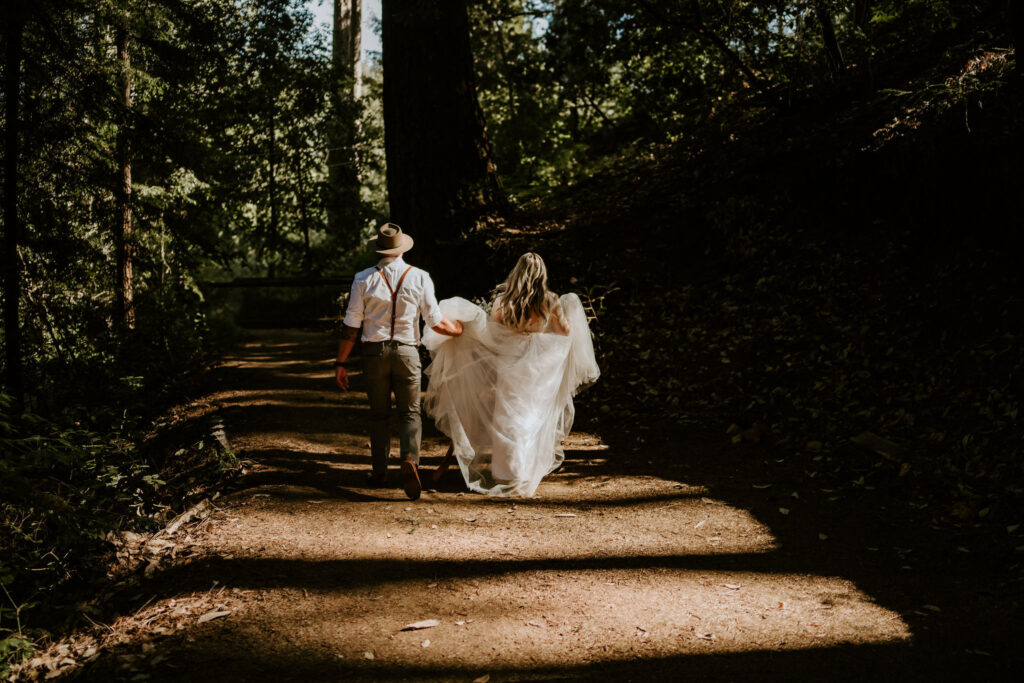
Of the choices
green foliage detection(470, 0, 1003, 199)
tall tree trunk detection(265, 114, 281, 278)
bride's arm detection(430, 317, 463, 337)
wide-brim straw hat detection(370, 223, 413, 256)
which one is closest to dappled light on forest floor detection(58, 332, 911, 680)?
bride's arm detection(430, 317, 463, 337)

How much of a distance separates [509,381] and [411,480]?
4.27ft

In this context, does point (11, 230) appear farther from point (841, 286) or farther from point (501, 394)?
point (841, 286)

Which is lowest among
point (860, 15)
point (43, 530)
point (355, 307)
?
point (43, 530)

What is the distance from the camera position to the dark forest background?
6.91 m

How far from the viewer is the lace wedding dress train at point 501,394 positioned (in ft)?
22.2

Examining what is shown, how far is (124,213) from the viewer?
10477 mm

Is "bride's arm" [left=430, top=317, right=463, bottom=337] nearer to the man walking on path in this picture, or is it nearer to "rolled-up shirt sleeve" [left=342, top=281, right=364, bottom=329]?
the man walking on path

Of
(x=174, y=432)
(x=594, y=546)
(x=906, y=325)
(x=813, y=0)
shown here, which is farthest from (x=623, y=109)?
(x=594, y=546)

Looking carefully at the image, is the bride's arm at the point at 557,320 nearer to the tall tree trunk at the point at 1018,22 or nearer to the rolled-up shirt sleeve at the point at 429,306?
→ the rolled-up shirt sleeve at the point at 429,306

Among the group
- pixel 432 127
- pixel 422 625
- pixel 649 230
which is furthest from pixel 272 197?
pixel 422 625

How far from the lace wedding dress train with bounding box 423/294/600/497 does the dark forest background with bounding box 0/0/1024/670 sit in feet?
7.38

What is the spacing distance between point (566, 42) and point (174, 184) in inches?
314

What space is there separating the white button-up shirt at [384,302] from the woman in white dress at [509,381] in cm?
49

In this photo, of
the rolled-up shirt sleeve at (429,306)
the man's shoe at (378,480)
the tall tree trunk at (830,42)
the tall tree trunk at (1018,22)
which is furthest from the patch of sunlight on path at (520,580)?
the tall tree trunk at (830,42)
